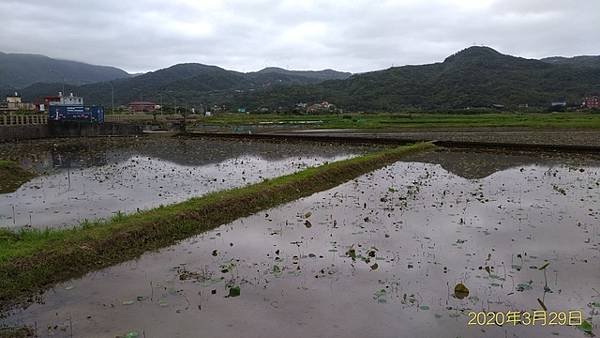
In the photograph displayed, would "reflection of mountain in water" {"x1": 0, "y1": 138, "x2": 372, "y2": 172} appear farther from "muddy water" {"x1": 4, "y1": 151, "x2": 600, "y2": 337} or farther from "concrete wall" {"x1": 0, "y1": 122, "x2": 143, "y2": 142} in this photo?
"muddy water" {"x1": 4, "y1": 151, "x2": 600, "y2": 337}

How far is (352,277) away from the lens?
22.6ft

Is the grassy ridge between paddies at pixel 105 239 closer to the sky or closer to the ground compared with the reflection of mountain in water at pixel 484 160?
closer to the ground

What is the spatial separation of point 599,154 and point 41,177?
91.4ft

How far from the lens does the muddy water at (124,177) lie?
453 inches

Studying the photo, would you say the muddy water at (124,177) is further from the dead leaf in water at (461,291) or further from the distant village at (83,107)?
the distant village at (83,107)

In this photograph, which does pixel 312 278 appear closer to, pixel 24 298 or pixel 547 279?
pixel 547 279

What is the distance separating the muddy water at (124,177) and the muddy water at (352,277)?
3.97 m

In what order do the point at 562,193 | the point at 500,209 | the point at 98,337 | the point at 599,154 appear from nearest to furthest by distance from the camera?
1. the point at 98,337
2. the point at 500,209
3. the point at 562,193
4. the point at 599,154

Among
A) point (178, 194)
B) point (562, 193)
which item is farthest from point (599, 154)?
point (178, 194)

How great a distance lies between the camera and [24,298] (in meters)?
6.17

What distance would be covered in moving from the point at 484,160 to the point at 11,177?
2167 centimetres
